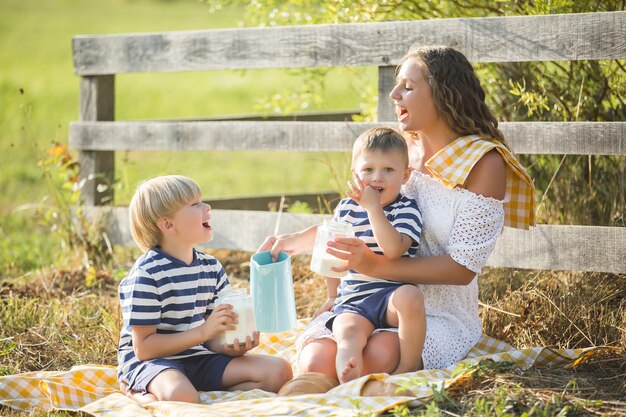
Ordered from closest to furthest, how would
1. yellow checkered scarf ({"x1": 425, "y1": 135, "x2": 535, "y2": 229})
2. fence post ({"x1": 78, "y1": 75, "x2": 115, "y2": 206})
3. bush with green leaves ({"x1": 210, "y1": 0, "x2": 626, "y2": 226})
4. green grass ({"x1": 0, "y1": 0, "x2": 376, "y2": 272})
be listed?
1. yellow checkered scarf ({"x1": 425, "y1": 135, "x2": 535, "y2": 229})
2. bush with green leaves ({"x1": 210, "y1": 0, "x2": 626, "y2": 226})
3. fence post ({"x1": 78, "y1": 75, "x2": 115, "y2": 206})
4. green grass ({"x1": 0, "y1": 0, "x2": 376, "y2": 272})

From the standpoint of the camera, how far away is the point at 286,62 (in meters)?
4.65

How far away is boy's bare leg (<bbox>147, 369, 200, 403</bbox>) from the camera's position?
9.98 ft

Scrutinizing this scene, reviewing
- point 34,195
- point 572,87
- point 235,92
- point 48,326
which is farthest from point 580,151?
point 235,92

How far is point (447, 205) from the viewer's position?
3.37 m

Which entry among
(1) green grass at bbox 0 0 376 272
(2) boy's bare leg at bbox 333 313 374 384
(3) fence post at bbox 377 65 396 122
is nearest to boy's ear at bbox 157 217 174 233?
(2) boy's bare leg at bbox 333 313 374 384

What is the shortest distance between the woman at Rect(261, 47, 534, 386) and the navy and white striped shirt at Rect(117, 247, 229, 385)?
1.15ft

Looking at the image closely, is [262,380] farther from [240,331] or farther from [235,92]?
[235,92]

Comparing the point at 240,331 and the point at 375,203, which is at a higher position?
the point at 375,203

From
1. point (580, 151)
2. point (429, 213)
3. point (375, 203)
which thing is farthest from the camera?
point (580, 151)

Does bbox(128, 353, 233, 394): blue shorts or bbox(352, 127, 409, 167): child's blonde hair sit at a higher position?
bbox(352, 127, 409, 167): child's blonde hair

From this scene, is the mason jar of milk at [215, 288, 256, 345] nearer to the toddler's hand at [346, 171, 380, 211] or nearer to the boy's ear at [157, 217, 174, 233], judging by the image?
the boy's ear at [157, 217, 174, 233]

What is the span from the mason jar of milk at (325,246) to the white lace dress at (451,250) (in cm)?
27

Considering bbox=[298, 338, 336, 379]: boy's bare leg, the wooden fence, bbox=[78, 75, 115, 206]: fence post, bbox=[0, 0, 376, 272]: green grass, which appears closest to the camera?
bbox=[298, 338, 336, 379]: boy's bare leg

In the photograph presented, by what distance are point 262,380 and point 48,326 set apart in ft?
4.44
